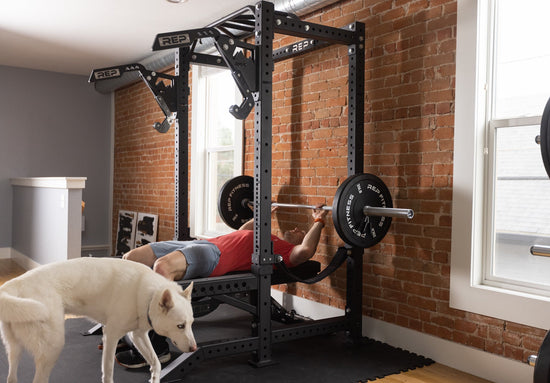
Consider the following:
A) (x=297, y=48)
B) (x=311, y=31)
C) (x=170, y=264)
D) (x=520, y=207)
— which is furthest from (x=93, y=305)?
(x=297, y=48)

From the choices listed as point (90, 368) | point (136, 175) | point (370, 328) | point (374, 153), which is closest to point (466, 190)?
point (374, 153)

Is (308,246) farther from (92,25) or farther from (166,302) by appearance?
(92,25)

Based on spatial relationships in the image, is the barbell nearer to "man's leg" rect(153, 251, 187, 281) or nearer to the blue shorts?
the blue shorts

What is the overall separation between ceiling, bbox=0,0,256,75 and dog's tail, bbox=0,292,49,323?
3361 mm

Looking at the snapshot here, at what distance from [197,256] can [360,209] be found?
104 centimetres

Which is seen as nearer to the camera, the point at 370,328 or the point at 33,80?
the point at 370,328

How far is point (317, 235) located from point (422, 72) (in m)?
1.30

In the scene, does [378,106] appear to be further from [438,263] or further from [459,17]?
[438,263]

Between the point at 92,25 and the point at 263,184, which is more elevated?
the point at 92,25

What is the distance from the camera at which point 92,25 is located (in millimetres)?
5277

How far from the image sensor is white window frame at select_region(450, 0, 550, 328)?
294cm

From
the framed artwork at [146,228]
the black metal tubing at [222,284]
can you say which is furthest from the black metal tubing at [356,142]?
the framed artwork at [146,228]

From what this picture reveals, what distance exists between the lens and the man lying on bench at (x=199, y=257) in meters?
2.93

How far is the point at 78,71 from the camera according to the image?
25.0 ft
